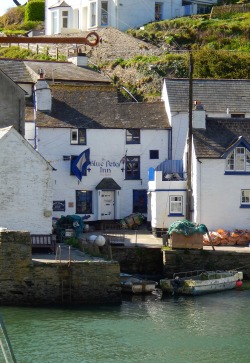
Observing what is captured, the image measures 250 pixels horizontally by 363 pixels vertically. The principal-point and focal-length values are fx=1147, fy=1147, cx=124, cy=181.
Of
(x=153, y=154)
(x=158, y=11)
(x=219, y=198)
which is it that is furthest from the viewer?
(x=158, y=11)

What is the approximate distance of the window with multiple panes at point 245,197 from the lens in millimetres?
53784

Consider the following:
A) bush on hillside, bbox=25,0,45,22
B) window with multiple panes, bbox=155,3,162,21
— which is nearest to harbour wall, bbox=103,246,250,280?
window with multiple panes, bbox=155,3,162,21

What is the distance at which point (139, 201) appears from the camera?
2301 inches

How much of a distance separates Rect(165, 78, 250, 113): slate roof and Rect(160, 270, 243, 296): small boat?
14.6m

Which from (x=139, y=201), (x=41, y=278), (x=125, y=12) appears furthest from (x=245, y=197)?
(x=125, y=12)

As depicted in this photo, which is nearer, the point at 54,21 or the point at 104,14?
the point at 104,14

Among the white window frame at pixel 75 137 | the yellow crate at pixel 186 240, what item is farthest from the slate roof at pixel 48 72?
the yellow crate at pixel 186 240

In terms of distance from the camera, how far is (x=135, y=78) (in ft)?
248

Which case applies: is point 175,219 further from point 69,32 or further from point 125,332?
point 69,32

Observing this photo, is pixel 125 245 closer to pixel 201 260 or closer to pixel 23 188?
pixel 201 260

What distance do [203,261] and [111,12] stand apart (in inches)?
1557

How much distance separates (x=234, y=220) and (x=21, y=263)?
48.1ft

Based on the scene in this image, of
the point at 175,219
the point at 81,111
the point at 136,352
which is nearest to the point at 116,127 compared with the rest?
the point at 81,111

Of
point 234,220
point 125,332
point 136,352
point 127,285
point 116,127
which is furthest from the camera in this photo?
point 116,127
